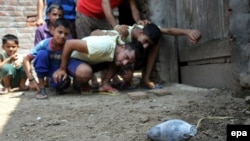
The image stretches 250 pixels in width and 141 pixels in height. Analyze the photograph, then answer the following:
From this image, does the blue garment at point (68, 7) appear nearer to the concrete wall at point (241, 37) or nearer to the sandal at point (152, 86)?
the sandal at point (152, 86)

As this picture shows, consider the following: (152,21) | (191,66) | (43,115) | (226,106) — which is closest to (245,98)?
(226,106)

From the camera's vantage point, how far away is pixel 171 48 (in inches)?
165

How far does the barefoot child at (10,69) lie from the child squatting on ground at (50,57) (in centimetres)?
51

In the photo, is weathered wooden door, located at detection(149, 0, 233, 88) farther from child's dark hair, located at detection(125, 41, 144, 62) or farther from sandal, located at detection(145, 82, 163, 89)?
child's dark hair, located at detection(125, 41, 144, 62)

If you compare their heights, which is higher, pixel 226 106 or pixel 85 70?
pixel 85 70

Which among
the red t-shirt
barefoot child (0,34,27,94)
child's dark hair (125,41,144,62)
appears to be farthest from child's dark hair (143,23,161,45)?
barefoot child (0,34,27,94)

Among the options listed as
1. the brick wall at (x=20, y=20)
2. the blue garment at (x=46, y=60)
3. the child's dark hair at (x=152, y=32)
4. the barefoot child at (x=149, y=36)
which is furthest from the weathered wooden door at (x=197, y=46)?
the brick wall at (x=20, y=20)

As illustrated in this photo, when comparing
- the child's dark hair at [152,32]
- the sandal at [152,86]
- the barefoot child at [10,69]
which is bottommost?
the sandal at [152,86]

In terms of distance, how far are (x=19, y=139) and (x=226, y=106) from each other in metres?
1.44

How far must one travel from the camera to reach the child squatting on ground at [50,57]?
12.3ft

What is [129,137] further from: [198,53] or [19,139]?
[198,53]

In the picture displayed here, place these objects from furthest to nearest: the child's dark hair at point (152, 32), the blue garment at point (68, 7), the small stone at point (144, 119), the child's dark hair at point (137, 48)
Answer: the blue garment at point (68, 7) < the child's dark hair at point (152, 32) < the child's dark hair at point (137, 48) < the small stone at point (144, 119)

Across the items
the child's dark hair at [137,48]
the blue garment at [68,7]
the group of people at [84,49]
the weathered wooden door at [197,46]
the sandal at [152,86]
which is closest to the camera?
the weathered wooden door at [197,46]

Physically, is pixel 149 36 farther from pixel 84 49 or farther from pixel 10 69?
pixel 10 69
